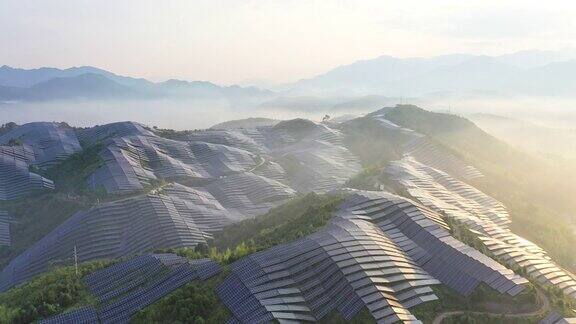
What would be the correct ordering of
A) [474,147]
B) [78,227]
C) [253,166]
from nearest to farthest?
[78,227]
[253,166]
[474,147]

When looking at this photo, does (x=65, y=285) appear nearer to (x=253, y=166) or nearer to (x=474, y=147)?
(x=253, y=166)

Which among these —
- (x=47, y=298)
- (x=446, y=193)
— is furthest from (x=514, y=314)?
(x=446, y=193)

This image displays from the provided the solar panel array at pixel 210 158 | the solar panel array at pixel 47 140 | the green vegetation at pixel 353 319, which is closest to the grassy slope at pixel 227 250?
the green vegetation at pixel 353 319

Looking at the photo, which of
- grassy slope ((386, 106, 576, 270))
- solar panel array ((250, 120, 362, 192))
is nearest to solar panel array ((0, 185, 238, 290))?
solar panel array ((250, 120, 362, 192))

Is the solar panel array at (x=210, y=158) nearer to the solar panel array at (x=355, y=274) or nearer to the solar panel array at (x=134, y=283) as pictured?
the solar panel array at (x=134, y=283)

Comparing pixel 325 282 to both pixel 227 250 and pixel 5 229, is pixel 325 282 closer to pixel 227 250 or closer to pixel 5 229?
pixel 227 250

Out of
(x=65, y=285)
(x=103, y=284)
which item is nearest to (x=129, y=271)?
(x=103, y=284)
